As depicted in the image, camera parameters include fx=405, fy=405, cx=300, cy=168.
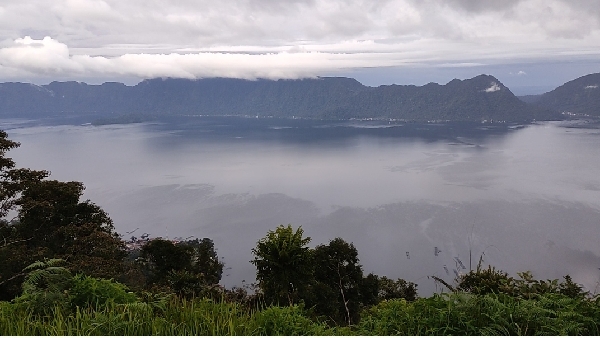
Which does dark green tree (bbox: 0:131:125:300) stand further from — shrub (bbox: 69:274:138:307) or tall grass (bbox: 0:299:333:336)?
tall grass (bbox: 0:299:333:336)

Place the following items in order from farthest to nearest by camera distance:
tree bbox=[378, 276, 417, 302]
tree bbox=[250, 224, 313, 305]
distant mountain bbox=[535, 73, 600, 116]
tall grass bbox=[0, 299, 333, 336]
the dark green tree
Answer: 1. distant mountain bbox=[535, 73, 600, 116]
2. tree bbox=[378, 276, 417, 302]
3. the dark green tree
4. tree bbox=[250, 224, 313, 305]
5. tall grass bbox=[0, 299, 333, 336]

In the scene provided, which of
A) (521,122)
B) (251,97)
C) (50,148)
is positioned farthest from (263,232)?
(251,97)

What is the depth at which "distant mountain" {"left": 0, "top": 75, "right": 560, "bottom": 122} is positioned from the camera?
133 meters

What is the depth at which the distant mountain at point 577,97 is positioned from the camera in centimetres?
12649

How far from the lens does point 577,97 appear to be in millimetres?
136750

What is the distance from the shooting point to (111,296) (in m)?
2.26

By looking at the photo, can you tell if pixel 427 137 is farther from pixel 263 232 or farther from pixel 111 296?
pixel 111 296

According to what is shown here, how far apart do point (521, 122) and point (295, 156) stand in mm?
83150

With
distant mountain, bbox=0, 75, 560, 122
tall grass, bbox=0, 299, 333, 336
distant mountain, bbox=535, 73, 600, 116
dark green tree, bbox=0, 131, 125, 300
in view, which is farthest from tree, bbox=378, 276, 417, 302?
distant mountain, bbox=535, 73, 600, 116

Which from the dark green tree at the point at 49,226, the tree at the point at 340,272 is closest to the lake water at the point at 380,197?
the tree at the point at 340,272

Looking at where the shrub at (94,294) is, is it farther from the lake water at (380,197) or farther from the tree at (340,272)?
the lake water at (380,197)

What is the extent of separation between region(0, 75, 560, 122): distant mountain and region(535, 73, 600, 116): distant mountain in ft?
41.7

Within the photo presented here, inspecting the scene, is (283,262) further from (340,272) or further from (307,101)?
(307,101)

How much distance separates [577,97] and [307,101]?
327 feet
